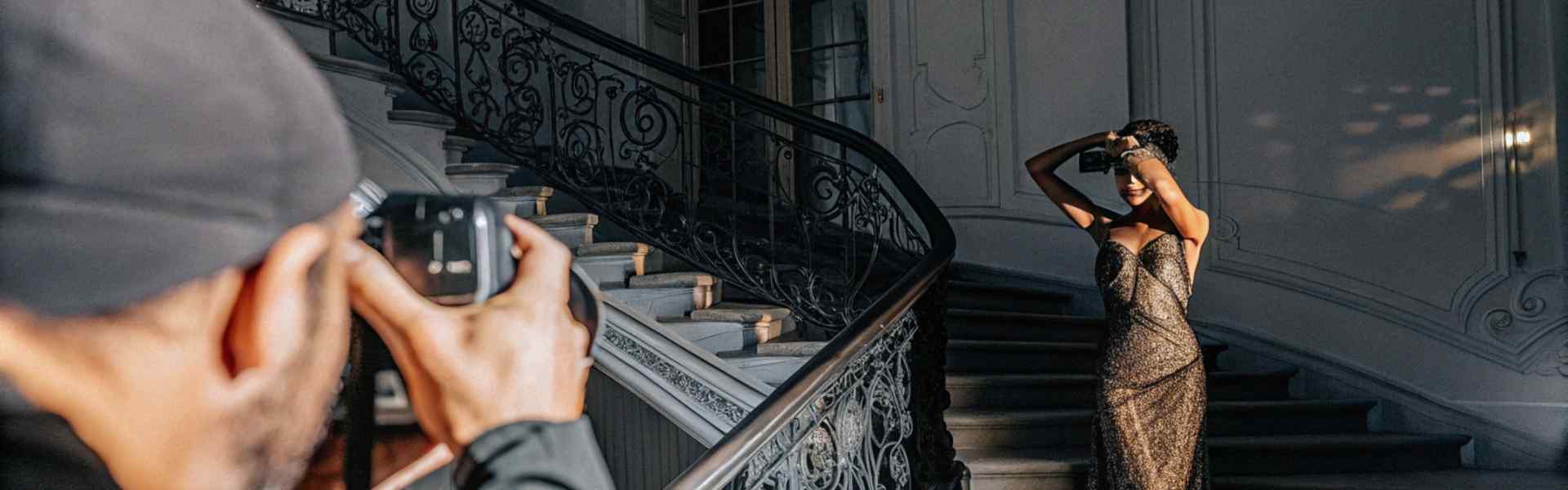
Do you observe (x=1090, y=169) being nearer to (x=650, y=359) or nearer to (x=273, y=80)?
(x=650, y=359)

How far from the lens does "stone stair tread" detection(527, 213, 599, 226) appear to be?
0.38 m

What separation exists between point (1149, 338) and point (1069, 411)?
110 centimetres

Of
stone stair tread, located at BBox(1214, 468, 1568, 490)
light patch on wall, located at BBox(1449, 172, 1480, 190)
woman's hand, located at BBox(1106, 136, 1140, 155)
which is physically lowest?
stone stair tread, located at BBox(1214, 468, 1568, 490)

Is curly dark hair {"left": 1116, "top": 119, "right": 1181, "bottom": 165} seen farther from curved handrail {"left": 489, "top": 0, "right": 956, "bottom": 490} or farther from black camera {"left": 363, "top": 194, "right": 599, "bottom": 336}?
black camera {"left": 363, "top": 194, "right": 599, "bottom": 336}

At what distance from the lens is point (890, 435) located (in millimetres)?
2730

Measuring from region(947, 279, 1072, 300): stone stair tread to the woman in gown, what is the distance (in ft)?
6.20

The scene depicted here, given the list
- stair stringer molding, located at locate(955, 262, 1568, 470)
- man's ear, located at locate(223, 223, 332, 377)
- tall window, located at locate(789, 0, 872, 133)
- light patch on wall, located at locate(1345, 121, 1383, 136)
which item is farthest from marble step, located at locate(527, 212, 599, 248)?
tall window, located at locate(789, 0, 872, 133)

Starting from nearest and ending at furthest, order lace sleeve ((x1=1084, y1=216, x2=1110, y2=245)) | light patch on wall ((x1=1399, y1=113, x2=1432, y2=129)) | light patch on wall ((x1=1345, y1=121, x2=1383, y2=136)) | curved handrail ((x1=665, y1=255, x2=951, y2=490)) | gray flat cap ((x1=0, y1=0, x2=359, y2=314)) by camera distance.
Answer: gray flat cap ((x1=0, y1=0, x2=359, y2=314)), curved handrail ((x1=665, y1=255, x2=951, y2=490)), lace sleeve ((x1=1084, y1=216, x2=1110, y2=245)), light patch on wall ((x1=1399, y1=113, x2=1432, y2=129)), light patch on wall ((x1=1345, y1=121, x2=1383, y2=136))

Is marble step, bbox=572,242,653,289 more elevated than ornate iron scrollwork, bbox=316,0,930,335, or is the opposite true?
ornate iron scrollwork, bbox=316,0,930,335

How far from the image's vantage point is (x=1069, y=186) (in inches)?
120

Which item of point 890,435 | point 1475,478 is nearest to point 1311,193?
point 1475,478

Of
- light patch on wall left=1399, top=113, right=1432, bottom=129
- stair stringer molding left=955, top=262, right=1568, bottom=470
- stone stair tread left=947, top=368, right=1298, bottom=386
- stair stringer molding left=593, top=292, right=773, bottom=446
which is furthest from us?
light patch on wall left=1399, top=113, right=1432, bottom=129

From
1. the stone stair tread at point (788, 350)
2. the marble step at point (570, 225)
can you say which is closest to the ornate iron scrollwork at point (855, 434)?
A: the stone stair tread at point (788, 350)

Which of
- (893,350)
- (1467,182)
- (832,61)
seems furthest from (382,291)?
(832,61)
